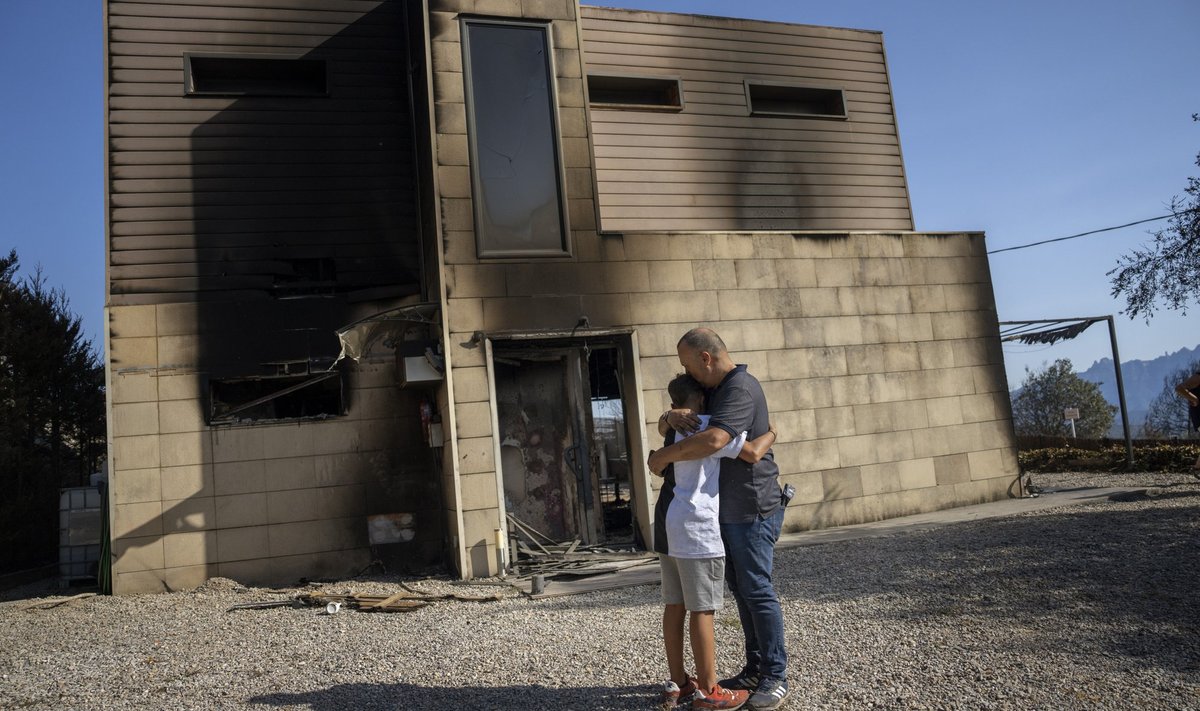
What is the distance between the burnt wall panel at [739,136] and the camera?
35.5ft

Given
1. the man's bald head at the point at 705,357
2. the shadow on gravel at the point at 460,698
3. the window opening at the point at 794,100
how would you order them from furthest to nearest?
1. the window opening at the point at 794,100
2. the shadow on gravel at the point at 460,698
3. the man's bald head at the point at 705,357

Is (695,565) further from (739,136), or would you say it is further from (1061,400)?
(1061,400)

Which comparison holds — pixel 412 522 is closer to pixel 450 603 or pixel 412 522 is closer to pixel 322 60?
pixel 450 603

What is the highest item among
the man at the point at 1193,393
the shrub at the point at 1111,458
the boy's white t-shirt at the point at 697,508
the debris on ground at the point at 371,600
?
the man at the point at 1193,393

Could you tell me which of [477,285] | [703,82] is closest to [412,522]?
[477,285]

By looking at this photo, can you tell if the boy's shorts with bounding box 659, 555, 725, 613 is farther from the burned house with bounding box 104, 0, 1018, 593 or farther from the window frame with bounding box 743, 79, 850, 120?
the window frame with bounding box 743, 79, 850, 120

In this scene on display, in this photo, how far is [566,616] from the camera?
594 cm

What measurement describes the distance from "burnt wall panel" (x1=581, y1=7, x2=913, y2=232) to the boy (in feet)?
23.6

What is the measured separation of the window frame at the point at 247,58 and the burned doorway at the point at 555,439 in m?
4.06

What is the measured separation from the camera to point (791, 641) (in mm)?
4715

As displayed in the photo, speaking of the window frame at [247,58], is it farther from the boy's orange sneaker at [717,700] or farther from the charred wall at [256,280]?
the boy's orange sneaker at [717,700]

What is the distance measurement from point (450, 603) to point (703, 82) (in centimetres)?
803

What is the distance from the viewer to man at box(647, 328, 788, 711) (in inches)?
138

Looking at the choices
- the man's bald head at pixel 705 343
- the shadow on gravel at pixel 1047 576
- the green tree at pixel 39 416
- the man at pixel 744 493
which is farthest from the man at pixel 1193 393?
the green tree at pixel 39 416
